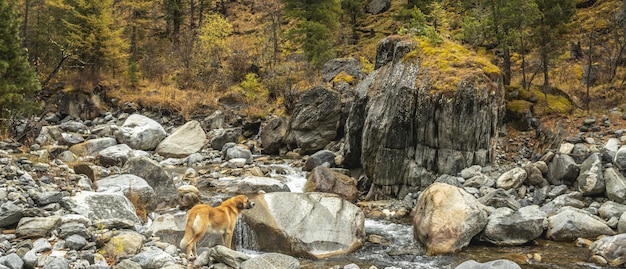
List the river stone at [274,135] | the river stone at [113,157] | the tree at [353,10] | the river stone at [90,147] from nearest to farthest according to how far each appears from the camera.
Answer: the river stone at [113,157]
the river stone at [90,147]
the river stone at [274,135]
the tree at [353,10]

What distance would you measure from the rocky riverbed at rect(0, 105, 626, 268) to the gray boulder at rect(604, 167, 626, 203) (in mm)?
25

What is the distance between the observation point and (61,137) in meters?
21.7

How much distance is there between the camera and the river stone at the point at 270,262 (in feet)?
23.2

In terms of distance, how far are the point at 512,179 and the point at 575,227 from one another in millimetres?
3048

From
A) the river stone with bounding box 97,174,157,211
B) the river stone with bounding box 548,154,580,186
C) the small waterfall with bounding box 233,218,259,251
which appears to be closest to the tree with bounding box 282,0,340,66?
the river stone with bounding box 548,154,580,186

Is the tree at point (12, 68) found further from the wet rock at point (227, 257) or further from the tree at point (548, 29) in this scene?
the tree at point (548, 29)

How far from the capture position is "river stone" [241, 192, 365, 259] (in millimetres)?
9547

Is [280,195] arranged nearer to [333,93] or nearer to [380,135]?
[380,135]

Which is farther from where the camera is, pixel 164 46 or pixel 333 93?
pixel 164 46

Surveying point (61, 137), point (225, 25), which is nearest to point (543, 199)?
point (61, 137)

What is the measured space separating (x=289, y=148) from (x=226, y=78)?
14458 millimetres

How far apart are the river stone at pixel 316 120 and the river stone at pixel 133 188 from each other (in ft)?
35.2

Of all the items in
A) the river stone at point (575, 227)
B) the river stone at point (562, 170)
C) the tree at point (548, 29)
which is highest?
the tree at point (548, 29)

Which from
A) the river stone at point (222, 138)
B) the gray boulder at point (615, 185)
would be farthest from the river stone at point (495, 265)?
the river stone at point (222, 138)
